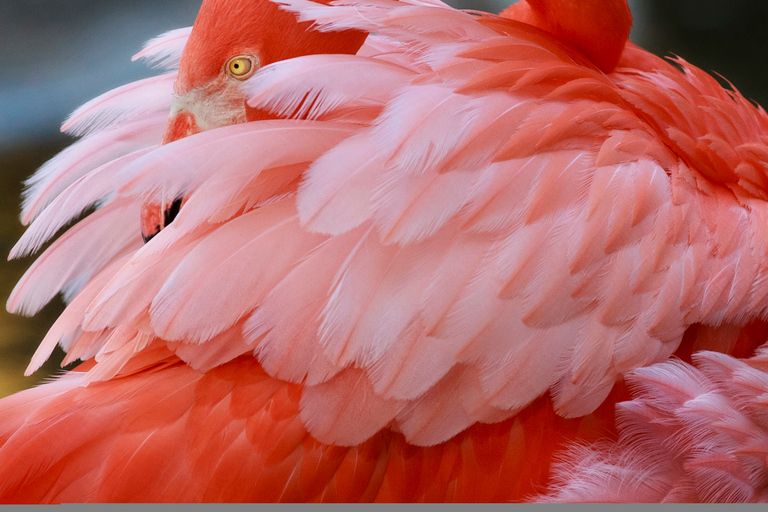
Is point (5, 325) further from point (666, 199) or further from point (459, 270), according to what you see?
point (666, 199)

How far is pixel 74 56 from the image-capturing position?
45.4 inches

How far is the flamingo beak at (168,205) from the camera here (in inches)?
33.4

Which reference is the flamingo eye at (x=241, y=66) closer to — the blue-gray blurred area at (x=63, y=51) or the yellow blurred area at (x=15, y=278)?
the blue-gray blurred area at (x=63, y=51)

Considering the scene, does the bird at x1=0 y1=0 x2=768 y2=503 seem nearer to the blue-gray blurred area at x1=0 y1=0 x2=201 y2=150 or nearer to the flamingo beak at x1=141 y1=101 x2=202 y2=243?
the flamingo beak at x1=141 y1=101 x2=202 y2=243

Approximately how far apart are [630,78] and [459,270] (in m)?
0.45

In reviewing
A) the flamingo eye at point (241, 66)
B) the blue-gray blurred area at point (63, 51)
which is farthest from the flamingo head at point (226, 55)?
the blue-gray blurred area at point (63, 51)

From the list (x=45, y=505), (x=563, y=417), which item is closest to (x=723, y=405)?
(x=563, y=417)

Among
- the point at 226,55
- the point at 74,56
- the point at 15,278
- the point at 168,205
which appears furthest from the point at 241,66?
the point at 15,278

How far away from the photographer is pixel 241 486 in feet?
2.29

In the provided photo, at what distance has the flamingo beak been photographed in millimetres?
848

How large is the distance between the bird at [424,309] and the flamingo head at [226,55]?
73 mm

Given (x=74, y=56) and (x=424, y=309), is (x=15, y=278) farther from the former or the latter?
(x=424, y=309)

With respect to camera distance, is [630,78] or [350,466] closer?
[350,466]

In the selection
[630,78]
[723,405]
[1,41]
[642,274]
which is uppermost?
[1,41]
